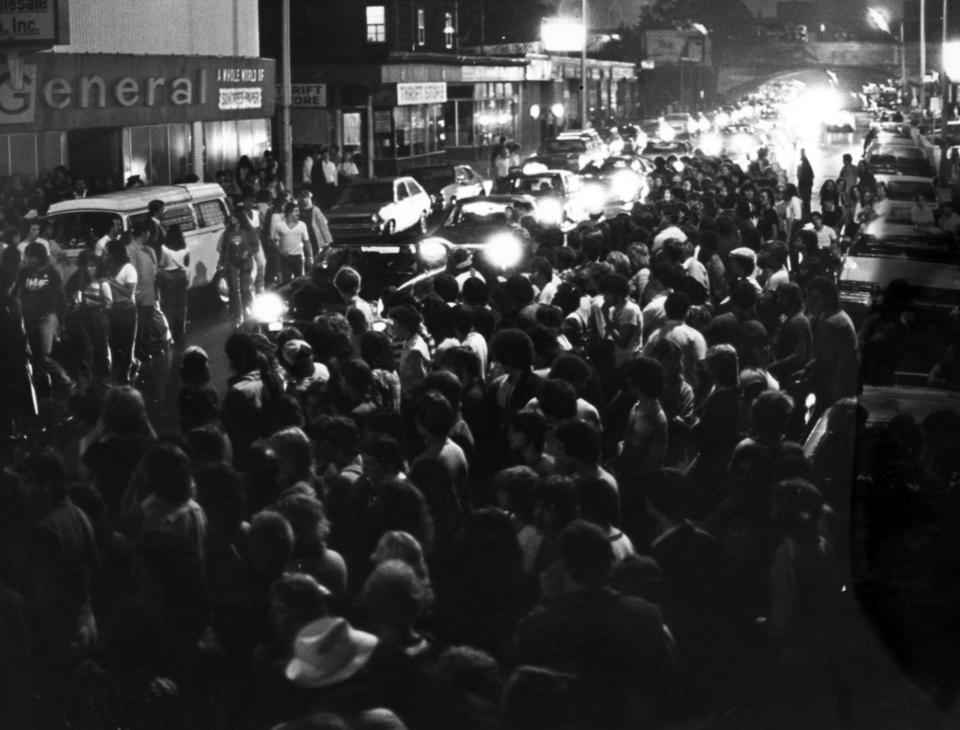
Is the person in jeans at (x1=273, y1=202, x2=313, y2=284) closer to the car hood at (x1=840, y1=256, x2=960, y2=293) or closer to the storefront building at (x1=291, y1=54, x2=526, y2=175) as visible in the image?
the car hood at (x1=840, y1=256, x2=960, y2=293)

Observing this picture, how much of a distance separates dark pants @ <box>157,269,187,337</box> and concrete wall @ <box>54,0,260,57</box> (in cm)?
1131

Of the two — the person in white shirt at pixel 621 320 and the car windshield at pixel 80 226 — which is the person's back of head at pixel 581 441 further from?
the car windshield at pixel 80 226

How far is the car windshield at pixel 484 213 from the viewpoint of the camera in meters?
24.9

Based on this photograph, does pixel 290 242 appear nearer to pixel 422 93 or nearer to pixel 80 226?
pixel 80 226

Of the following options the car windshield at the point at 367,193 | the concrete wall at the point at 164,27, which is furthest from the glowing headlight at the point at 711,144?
the car windshield at the point at 367,193

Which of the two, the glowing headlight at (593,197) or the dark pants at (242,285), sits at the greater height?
the glowing headlight at (593,197)

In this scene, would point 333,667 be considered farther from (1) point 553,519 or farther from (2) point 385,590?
(1) point 553,519

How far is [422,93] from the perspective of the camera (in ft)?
167

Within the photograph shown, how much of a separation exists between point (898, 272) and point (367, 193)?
16.0 meters

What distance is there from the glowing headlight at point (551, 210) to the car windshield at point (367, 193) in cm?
294

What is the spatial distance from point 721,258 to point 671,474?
9.46 meters

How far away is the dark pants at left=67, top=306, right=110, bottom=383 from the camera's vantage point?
15.4m

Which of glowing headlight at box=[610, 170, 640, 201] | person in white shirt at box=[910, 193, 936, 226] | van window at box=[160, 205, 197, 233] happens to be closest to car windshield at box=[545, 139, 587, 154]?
glowing headlight at box=[610, 170, 640, 201]

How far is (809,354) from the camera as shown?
1127cm
